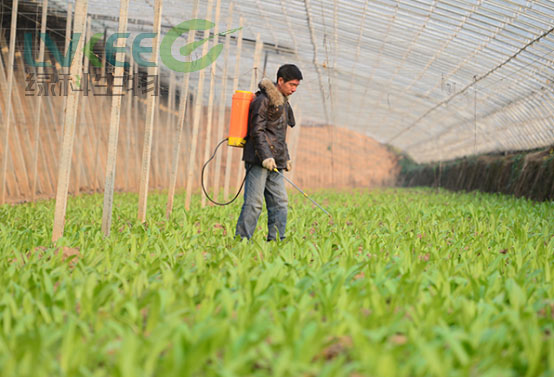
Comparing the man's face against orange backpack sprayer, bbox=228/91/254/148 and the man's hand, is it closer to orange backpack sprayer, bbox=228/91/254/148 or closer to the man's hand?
orange backpack sprayer, bbox=228/91/254/148

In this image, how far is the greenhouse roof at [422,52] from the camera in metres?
11.5

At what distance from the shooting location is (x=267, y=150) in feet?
17.5

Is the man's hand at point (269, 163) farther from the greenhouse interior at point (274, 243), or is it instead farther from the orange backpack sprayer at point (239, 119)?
the orange backpack sprayer at point (239, 119)

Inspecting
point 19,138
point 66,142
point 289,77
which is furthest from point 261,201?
point 19,138

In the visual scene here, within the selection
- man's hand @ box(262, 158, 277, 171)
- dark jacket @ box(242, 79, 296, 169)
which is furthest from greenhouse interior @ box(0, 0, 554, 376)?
man's hand @ box(262, 158, 277, 171)

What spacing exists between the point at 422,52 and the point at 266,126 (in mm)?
9971

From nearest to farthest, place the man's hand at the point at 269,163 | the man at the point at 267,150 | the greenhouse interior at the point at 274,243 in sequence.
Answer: the greenhouse interior at the point at 274,243, the man's hand at the point at 269,163, the man at the point at 267,150

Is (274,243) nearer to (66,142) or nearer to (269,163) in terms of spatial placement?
(269,163)

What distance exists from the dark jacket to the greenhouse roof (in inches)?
167

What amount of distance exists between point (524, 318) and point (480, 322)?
11.2 inches

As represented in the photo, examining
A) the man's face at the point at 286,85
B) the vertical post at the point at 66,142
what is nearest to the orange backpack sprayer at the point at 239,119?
the man's face at the point at 286,85

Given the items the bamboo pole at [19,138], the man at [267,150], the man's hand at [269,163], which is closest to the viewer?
the man's hand at [269,163]

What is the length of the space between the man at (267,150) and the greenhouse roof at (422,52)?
4.25m

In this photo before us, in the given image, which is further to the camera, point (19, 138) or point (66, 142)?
point (19, 138)
